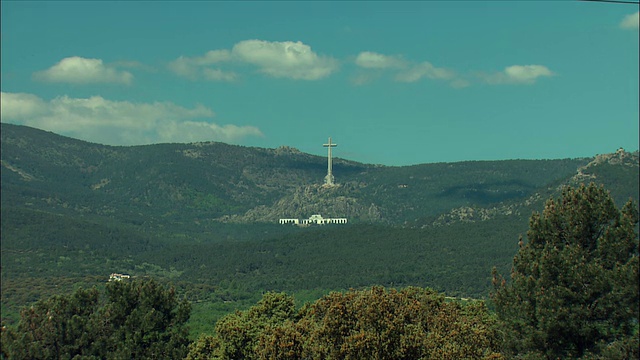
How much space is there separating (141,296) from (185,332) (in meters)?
5.13

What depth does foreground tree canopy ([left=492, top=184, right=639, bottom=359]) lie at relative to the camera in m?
44.7

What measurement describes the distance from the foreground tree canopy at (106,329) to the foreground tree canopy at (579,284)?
3471 centimetres

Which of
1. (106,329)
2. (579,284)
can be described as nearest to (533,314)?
(579,284)

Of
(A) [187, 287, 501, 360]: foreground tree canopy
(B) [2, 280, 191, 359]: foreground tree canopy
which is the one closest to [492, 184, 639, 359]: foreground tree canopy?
(A) [187, 287, 501, 360]: foreground tree canopy

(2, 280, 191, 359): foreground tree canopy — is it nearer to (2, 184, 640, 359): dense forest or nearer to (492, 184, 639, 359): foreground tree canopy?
(2, 184, 640, 359): dense forest

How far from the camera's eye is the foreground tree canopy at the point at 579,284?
4466 cm

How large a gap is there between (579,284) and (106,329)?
144 ft

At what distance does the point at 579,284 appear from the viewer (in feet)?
150

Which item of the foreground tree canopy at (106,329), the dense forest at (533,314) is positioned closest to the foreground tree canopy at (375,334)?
the dense forest at (533,314)

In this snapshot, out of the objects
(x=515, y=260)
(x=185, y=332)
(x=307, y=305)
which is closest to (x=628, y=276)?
(x=515, y=260)

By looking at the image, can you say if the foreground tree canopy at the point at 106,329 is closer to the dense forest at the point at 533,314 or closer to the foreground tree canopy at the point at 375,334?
the dense forest at the point at 533,314

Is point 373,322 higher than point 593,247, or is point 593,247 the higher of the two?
point 593,247

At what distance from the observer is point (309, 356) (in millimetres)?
46438

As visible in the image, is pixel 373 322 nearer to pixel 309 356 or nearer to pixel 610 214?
pixel 309 356
